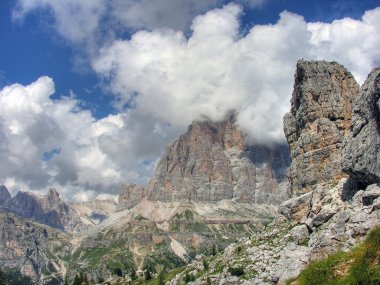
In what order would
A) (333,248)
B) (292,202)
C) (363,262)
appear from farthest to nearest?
(292,202) → (333,248) → (363,262)

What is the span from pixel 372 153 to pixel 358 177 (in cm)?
670

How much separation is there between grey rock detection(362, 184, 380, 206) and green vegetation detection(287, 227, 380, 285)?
41.5 m

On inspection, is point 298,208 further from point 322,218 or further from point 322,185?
point 322,218

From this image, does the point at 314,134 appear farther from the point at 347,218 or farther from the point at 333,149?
the point at 347,218

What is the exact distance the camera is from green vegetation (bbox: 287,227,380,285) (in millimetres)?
24859

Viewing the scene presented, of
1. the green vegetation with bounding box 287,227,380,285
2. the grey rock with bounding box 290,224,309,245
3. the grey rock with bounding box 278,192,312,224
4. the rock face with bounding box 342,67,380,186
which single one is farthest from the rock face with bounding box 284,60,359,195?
the green vegetation with bounding box 287,227,380,285

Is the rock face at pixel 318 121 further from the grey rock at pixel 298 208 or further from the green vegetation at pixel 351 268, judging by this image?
the green vegetation at pixel 351 268

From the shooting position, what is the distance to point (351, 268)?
26.6 metres

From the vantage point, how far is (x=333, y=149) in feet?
420

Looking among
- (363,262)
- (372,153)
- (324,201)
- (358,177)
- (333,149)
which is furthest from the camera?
(333,149)

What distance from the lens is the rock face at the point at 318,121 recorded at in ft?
422

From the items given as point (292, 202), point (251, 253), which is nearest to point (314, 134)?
point (292, 202)

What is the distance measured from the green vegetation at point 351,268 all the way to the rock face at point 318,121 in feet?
304

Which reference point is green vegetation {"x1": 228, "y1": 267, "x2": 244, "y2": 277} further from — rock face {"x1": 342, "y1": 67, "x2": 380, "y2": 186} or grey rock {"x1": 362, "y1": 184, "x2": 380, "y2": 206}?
grey rock {"x1": 362, "y1": 184, "x2": 380, "y2": 206}
